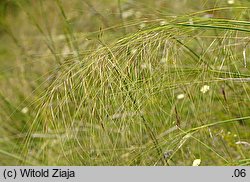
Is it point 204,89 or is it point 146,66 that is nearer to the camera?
point 146,66

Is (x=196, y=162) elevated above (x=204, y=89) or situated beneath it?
situated beneath

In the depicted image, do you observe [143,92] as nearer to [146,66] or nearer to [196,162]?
[146,66]

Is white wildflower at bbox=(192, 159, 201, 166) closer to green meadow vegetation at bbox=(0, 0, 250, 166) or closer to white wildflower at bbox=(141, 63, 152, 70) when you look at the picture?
green meadow vegetation at bbox=(0, 0, 250, 166)

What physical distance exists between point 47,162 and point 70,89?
0.38 meters

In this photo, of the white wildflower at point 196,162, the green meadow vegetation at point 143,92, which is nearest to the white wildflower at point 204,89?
the green meadow vegetation at point 143,92

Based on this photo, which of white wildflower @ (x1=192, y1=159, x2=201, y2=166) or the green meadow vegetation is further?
white wildflower @ (x1=192, y1=159, x2=201, y2=166)

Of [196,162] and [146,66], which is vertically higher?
[146,66]

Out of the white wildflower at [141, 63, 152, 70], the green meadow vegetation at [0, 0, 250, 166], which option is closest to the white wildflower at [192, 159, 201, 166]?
the green meadow vegetation at [0, 0, 250, 166]

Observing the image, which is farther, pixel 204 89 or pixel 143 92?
pixel 204 89

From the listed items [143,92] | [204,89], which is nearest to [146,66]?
Answer: [143,92]

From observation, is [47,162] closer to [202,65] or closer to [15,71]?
[202,65]

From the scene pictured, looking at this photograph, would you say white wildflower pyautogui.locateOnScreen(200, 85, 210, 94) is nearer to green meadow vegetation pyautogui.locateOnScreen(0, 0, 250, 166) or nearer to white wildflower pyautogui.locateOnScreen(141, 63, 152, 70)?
green meadow vegetation pyautogui.locateOnScreen(0, 0, 250, 166)

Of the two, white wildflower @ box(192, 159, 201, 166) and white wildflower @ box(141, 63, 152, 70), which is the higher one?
white wildflower @ box(141, 63, 152, 70)

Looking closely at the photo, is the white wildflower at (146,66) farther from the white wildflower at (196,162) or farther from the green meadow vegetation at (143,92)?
the white wildflower at (196,162)
